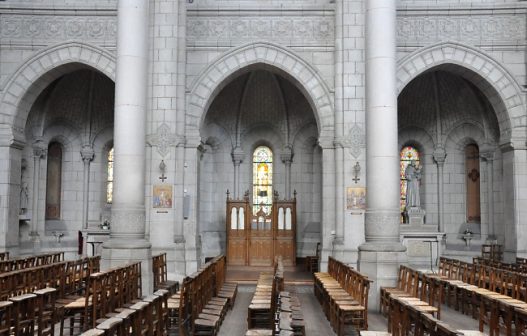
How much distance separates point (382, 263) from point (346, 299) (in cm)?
302

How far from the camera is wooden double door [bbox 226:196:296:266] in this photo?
22406mm

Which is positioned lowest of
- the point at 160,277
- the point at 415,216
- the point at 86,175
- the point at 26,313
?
the point at 160,277

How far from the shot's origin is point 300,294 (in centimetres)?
1556

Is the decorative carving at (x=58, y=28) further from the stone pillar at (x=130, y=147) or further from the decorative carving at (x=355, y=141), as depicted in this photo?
the decorative carving at (x=355, y=141)

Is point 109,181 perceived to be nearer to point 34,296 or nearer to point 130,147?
point 130,147

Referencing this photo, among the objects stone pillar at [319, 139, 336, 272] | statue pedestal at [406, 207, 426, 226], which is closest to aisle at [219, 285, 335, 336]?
stone pillar at [319, 139, 336, 272]

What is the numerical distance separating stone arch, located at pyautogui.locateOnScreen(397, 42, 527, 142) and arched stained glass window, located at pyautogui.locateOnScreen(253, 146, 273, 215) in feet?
25.0

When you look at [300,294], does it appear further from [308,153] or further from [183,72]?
[308,153]

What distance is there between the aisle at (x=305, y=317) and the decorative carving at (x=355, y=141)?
4.78 metres

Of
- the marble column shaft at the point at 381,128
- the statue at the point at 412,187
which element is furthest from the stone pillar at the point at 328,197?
the statue at the point at 412,187

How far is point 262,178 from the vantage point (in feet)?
82.0

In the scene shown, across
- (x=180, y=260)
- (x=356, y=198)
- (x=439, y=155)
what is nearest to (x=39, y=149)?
(x=180, y=260)

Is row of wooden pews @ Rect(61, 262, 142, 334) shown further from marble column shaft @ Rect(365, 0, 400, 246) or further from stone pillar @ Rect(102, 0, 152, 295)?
marble column shaft @ Rect(365, 0, 400, 246)

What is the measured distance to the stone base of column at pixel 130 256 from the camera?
14.5 meters
